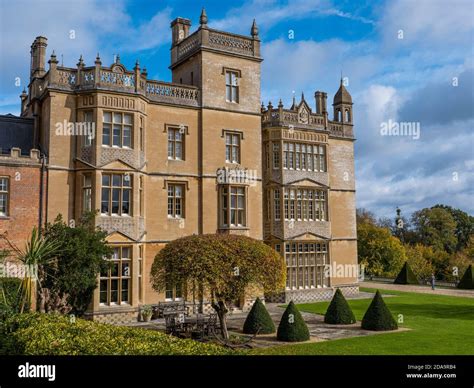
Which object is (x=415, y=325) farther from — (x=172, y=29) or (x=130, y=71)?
(x=172, y=29)

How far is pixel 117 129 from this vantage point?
22969 mm

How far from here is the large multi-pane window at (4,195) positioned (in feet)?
69.3

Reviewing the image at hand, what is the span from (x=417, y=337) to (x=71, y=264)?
1372cm

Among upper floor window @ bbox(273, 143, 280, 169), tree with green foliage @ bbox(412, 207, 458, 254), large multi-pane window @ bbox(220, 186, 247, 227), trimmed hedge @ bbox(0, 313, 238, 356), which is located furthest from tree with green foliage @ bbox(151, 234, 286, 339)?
tree with green foliage @ bbox(412, 207, 458, 254)

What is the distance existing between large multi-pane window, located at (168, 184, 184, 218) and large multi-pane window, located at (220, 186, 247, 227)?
2309 millimetres

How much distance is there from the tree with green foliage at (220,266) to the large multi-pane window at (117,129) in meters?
7.23

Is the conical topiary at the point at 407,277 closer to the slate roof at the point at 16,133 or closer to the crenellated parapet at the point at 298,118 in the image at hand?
the crenellated parapet at the point at 298,118

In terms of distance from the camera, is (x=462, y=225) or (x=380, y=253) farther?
(x=462, y=225)

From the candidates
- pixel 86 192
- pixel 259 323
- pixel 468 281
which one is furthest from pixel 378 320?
pixel 468 281

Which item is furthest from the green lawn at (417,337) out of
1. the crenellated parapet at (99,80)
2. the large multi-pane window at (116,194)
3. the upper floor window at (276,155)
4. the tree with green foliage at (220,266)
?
the crenellated parapet at (99,80)

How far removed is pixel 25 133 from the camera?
2420 cm

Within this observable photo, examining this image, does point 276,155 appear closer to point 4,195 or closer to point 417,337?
point 417,337
